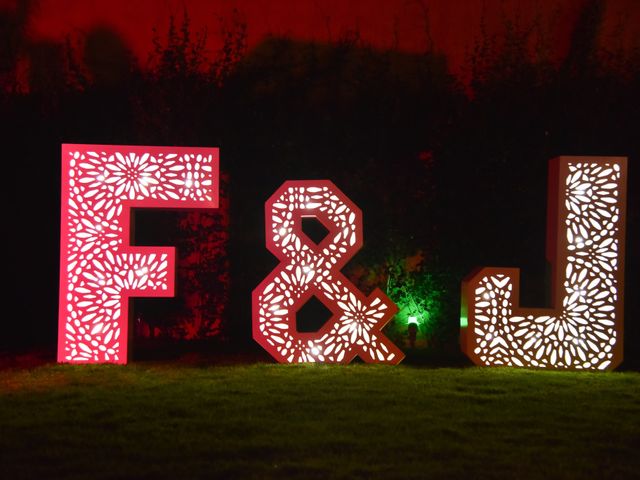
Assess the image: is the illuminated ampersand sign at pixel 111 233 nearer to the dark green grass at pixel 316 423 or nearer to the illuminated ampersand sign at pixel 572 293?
the dark green grass at pixel 316 423

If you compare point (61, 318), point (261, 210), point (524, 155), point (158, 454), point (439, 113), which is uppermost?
point (439, 113)

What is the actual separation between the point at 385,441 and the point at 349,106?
16.9 feet

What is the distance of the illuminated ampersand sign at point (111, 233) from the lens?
678cm

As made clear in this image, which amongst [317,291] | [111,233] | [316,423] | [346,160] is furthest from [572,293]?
[111,233]

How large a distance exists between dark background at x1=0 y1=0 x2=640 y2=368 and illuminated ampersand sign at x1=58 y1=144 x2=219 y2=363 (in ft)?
5.00

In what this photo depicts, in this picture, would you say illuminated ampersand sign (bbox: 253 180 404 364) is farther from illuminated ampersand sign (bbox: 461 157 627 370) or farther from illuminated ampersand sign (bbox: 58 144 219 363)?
illuminated ampersand sign (bbox: 461 157 627 370)

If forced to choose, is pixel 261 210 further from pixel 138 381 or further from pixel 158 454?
pixel 158 454

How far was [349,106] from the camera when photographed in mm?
8617

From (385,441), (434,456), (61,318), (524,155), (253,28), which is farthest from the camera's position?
(253,28)

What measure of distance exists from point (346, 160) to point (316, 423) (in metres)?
4.31

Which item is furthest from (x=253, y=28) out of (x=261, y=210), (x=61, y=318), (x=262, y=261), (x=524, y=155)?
(x=61, y=318)

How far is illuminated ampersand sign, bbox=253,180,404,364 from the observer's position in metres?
6.84

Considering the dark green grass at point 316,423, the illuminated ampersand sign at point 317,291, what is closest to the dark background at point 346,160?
the illuminated ampersand sign at point 317,291

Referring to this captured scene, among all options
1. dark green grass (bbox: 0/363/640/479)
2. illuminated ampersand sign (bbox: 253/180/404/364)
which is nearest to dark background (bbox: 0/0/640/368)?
illuminated ampersand sign (bbox: 253/180/404/364)
